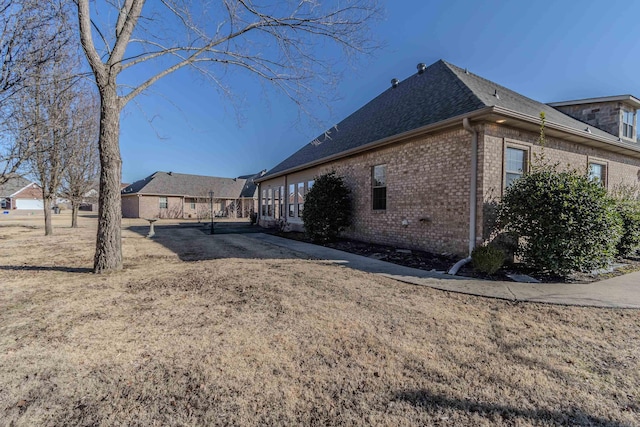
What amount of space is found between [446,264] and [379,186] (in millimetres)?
3854

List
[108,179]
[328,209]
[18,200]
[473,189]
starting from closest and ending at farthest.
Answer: [108,179] < [473,189] < [328,209] < [18,200]

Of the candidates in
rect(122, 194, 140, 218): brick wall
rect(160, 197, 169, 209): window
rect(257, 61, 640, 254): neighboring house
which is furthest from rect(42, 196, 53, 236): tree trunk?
rect(160, 197, 169, 209): window

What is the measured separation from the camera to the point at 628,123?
502 inches

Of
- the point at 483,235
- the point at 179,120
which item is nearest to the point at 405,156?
the point at 483,235

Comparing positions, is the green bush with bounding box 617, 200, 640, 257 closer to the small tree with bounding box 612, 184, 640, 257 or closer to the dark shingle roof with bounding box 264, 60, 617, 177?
the small tree with bounding box 612, 184, 640, 257

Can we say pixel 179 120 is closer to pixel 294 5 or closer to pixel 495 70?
pixel 294 5

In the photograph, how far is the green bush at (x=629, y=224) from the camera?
769cm

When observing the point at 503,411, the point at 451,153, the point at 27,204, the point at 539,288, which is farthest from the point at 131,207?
the point at 503,411

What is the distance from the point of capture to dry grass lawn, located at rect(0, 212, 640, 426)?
6.85ft

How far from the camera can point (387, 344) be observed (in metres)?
3.06

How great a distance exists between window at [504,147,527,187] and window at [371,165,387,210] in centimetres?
347

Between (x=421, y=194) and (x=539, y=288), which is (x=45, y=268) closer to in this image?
(x=421, y=194)

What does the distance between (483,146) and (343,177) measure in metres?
5.76

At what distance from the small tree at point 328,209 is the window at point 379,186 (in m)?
1.35
